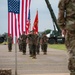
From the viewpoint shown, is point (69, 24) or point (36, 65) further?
point (36, 65)

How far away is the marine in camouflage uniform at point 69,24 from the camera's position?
7.70 m

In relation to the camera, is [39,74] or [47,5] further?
[47,5]

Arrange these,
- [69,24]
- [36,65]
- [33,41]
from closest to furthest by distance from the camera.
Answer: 1. [69,24]
2. [36,65]
3. [33,41]

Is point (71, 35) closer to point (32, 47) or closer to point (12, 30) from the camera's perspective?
point (12, 30)

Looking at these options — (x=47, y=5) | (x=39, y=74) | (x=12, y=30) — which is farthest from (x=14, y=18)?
(x=47, y=5)

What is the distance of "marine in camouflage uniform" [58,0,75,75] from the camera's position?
770cm

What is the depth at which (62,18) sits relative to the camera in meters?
7.88

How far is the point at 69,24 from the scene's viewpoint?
25.4 ft

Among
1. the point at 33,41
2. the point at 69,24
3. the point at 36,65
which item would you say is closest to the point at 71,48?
the point at 69,24

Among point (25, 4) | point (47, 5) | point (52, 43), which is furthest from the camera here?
point (52, 43)

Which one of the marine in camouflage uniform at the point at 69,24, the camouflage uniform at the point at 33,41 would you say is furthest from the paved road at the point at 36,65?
the marine in camouflage uniform at the point at 69,24

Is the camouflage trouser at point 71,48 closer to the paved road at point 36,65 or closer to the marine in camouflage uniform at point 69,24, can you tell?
the marine in camouflage uniform at point 69,24

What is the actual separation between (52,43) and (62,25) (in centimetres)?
5792

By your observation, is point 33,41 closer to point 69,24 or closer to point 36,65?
point 36,65
